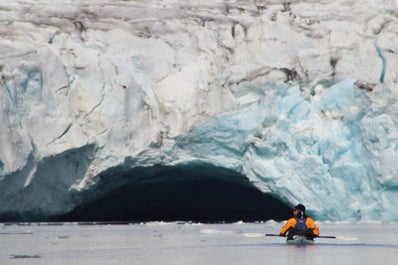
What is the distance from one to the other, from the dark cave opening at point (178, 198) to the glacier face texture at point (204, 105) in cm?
79

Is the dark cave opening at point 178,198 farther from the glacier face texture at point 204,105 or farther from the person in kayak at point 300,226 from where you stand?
the person in kayak at point 300,226

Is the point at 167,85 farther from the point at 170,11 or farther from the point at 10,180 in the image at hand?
the point at 10,180

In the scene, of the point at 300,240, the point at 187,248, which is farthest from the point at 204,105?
the point at 187,248

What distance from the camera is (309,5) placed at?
23.8 metres

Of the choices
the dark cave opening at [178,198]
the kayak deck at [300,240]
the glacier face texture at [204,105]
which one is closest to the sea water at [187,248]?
the kayak deck at [300,240]

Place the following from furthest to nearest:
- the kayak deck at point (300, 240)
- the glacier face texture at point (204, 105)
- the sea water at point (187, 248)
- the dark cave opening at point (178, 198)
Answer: the dark cave opening at point (178, 198) < the glacier face texture at point (204, 105) < the kayak deck at point (300, 240) < the sea water at point (187, 248)

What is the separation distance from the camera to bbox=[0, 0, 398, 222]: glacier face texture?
21.3 meters

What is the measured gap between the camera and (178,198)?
91.8ft

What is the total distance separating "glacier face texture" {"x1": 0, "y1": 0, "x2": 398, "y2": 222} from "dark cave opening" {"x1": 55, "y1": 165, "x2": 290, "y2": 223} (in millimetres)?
791

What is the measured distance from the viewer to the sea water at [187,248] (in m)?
12.2

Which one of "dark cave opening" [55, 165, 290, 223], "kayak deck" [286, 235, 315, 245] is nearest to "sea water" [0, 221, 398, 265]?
"kayak deck" [286, 235, 315, 245]

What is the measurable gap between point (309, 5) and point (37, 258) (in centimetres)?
1324

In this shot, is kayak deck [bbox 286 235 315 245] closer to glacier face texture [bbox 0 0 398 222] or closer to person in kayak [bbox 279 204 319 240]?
person in kayak [bbox 279 204 319 240]

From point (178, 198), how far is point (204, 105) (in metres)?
6.63
